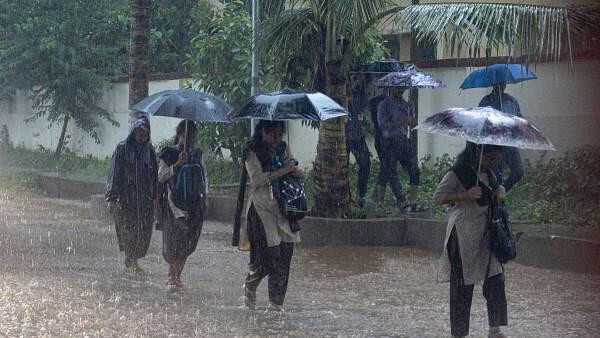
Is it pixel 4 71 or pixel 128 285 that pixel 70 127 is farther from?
pixel 128 285

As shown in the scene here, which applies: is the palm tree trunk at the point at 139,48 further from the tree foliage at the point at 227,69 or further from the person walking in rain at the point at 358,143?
the person walking in rain at the point at 358,143

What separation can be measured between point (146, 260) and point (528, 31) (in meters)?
4.57

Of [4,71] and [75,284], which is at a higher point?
[4,71]

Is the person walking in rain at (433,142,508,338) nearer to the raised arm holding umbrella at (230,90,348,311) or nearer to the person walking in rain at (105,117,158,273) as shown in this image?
the raised arm holding umbrella at (230,90,348,311)

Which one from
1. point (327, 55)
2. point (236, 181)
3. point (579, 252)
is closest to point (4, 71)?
point (236, 181)

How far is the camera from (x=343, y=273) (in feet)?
34.4

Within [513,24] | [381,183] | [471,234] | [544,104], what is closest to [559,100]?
[544,104]

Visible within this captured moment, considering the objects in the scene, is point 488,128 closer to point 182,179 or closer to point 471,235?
point 471,235

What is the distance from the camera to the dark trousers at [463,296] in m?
7.10

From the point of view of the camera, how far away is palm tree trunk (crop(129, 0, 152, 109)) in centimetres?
1376

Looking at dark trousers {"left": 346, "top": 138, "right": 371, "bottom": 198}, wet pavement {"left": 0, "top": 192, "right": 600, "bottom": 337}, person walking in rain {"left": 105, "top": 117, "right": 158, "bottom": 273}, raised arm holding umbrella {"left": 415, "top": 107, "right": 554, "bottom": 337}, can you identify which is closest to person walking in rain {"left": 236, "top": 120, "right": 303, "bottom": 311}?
wet pavement {"left": 0, "top": 192, "right": 600, "bottom": 337}

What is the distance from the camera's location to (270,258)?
8.25 m

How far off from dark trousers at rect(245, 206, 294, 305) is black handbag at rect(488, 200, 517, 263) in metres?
1.87

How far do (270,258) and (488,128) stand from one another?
88.3 inches
